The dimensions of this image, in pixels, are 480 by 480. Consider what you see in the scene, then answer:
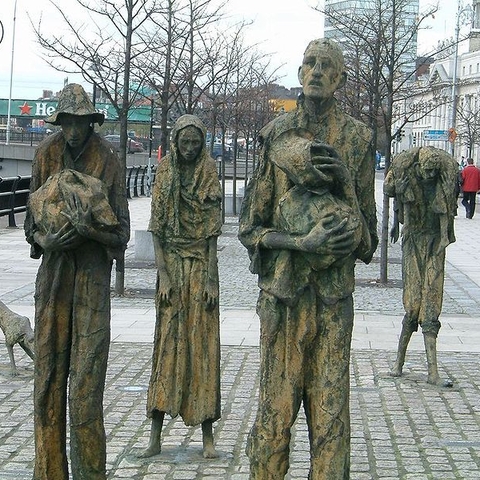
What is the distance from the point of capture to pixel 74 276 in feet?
20.6

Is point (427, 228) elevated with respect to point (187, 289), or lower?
elevated

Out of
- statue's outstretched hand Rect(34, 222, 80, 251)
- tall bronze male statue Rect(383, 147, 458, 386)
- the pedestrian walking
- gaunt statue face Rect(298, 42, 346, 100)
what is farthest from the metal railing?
gaunt statue face Rect(298, 42, 346, 100)

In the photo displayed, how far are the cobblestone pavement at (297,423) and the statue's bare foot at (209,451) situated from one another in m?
0.04

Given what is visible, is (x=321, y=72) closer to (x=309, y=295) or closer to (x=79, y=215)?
(x=309, y=295)

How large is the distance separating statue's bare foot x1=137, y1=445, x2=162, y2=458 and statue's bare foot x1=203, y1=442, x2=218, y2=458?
12.2 inches

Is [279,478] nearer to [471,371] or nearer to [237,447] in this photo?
[237,447]

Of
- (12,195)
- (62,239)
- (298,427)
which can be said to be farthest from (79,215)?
(12,195)

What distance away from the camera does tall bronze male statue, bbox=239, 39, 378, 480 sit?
5.41 metres

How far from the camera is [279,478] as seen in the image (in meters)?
5.54

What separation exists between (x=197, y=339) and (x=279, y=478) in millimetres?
2717

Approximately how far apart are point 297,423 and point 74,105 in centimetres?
376

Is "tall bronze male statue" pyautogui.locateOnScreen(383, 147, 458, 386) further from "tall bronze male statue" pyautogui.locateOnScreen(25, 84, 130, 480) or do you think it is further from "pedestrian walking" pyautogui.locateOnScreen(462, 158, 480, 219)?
"pedestrian walking" pyautogui.locateOnScreen(462, 158, 480, 219)

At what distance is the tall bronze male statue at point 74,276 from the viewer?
6.17 metres

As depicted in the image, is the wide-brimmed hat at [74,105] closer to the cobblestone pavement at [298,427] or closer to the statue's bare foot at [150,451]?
the cobblestone pavement at [298,427]
